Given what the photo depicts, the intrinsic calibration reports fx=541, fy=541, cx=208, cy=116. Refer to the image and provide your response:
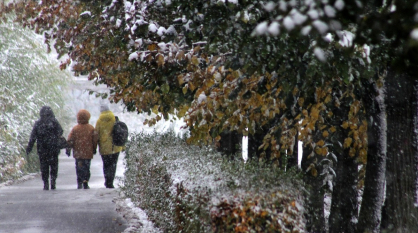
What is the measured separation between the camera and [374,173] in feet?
18.4

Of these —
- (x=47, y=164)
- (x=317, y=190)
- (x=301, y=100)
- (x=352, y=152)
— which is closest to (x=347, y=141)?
(x=352, y=152)

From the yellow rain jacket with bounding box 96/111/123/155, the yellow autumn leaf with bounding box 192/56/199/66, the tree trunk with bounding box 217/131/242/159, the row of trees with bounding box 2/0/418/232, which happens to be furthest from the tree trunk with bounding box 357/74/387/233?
the yellow rain jacket with bounding box 96/111/123/155

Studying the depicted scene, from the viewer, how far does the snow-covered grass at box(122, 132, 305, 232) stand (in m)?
4.10

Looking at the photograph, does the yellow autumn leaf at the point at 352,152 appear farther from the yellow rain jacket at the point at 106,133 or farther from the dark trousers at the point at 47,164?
the dark trousers at the point at 47,164

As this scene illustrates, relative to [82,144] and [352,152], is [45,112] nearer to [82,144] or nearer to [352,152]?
[82,144]

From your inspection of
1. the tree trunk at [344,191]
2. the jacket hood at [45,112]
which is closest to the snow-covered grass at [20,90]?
the jacket hood at [45,112]

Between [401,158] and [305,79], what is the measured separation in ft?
3.73

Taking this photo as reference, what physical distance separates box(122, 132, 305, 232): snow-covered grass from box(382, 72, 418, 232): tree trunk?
2.79 feet

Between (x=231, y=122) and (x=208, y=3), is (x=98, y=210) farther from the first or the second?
(x=208, y=3)

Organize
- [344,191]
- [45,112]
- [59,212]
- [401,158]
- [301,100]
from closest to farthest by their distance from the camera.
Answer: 1. [401,158]
2. [301,100]
3. [344,191]
4. [59,212]
5. [45,112]

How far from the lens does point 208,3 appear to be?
4676 millimetres

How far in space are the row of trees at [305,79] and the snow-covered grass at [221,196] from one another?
0.56 m

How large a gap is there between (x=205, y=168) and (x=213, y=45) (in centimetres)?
131

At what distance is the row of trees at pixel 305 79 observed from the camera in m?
3.42
